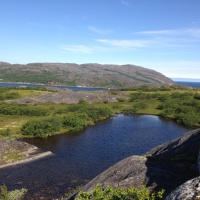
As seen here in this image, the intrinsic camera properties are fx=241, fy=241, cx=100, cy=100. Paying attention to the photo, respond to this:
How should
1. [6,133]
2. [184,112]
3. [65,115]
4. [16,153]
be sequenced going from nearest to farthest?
[16,153] → [6,133] → [65,115] → [184,112]

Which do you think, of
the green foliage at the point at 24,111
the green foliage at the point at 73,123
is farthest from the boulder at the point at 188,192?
the green foliage at the point at 24,111

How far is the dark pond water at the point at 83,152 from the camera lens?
5081 centimetres

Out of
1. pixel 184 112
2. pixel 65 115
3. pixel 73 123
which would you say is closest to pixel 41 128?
pixel 73 123

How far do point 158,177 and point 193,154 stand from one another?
15.9 ft

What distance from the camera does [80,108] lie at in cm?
13375

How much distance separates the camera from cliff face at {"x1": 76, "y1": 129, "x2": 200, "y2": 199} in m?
21.7

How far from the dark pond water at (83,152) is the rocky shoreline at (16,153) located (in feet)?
8.35

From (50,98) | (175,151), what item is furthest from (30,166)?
(50,98)

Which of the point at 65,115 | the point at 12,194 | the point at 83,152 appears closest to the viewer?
the point at 12,194

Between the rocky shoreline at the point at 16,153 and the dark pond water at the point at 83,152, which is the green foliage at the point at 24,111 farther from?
the rocky shoreline at the point at 16,153

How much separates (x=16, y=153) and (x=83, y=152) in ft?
61.8

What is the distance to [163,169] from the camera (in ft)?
76.6

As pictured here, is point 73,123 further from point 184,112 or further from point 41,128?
point 184,112

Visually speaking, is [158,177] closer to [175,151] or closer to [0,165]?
[175,151]
